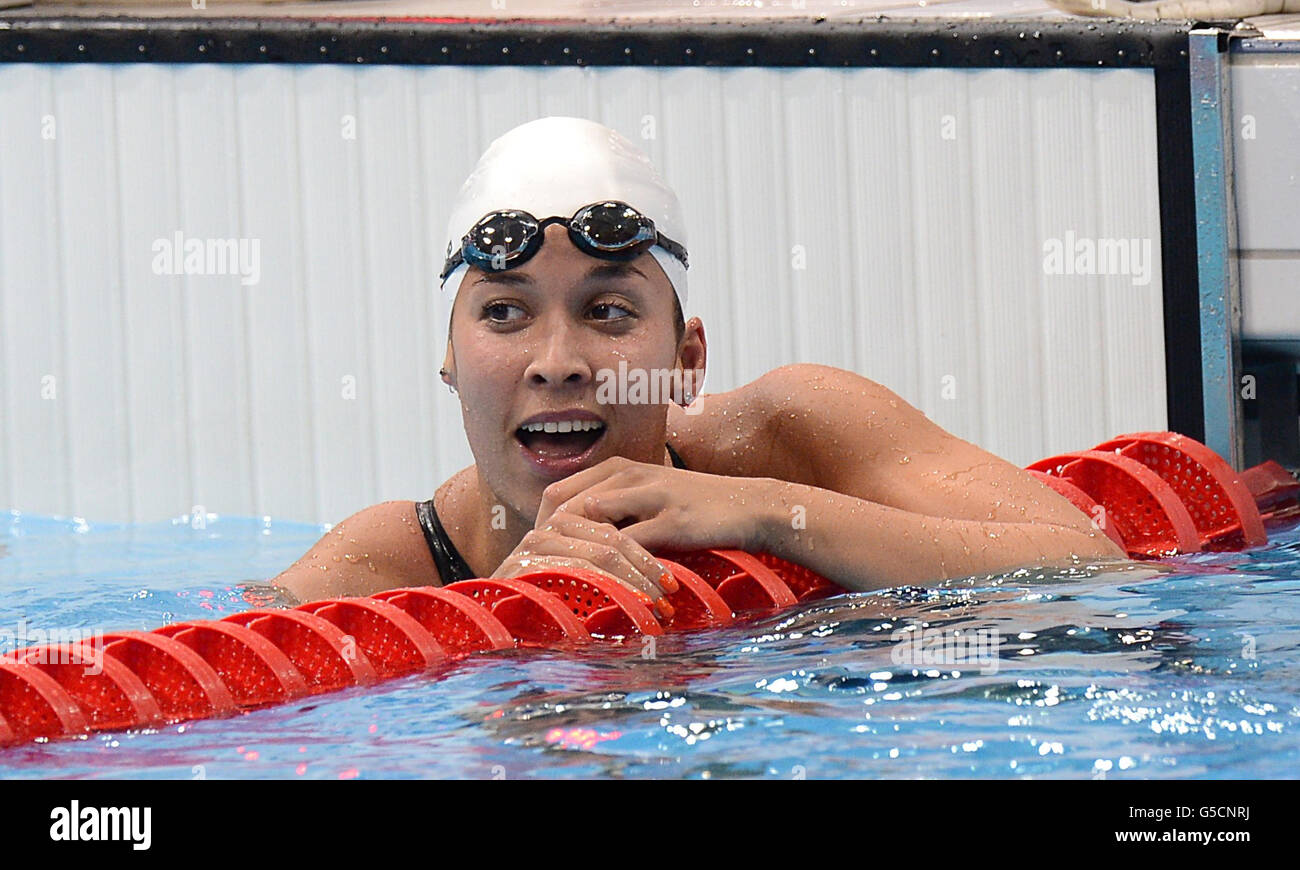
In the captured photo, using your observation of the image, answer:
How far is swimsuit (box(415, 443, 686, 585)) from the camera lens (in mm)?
2502

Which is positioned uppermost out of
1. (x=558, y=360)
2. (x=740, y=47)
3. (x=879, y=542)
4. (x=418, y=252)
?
(x=740, y=47)

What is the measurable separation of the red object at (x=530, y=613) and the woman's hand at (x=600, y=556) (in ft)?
0.24

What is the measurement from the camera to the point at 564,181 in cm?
228

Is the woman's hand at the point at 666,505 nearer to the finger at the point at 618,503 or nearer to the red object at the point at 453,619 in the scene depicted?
the finger at the point at 618,503

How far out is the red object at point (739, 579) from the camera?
2.12m

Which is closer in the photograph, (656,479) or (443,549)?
(656,479)

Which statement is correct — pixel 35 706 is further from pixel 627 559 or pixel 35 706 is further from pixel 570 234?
pixel 570 234

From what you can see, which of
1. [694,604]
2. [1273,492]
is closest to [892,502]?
[694,604]

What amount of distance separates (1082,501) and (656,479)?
95cm

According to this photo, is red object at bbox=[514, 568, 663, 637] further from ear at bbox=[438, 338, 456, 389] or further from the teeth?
ear at bbox=[438, 338, 456, 389]

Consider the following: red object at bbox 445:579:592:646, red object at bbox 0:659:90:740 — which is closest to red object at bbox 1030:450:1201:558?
red object at bbox 445:579:592:646

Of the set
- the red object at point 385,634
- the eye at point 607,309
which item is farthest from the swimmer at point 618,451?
the red object at point 385,634

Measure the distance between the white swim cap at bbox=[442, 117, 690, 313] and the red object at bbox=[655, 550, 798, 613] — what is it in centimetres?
45
